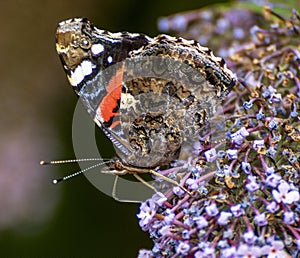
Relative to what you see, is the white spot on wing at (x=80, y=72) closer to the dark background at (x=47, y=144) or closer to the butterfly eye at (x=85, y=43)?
the butterfly eye at (x=85, y=43)

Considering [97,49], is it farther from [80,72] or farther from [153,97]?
[153,97]

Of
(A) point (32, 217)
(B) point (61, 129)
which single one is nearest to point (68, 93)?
(B) point (61, 129)

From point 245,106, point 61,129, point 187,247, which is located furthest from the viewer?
point 61,129

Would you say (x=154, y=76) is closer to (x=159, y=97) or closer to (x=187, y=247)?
(x=159, y=97)

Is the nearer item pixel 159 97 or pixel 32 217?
pixel 159 97

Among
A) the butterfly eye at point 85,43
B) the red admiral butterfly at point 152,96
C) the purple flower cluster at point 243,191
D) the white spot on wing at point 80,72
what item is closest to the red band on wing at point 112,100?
the red admiral butterfly at point 152,96

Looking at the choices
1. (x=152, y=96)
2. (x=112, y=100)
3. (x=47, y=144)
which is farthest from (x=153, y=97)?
(x=47, y=144)
